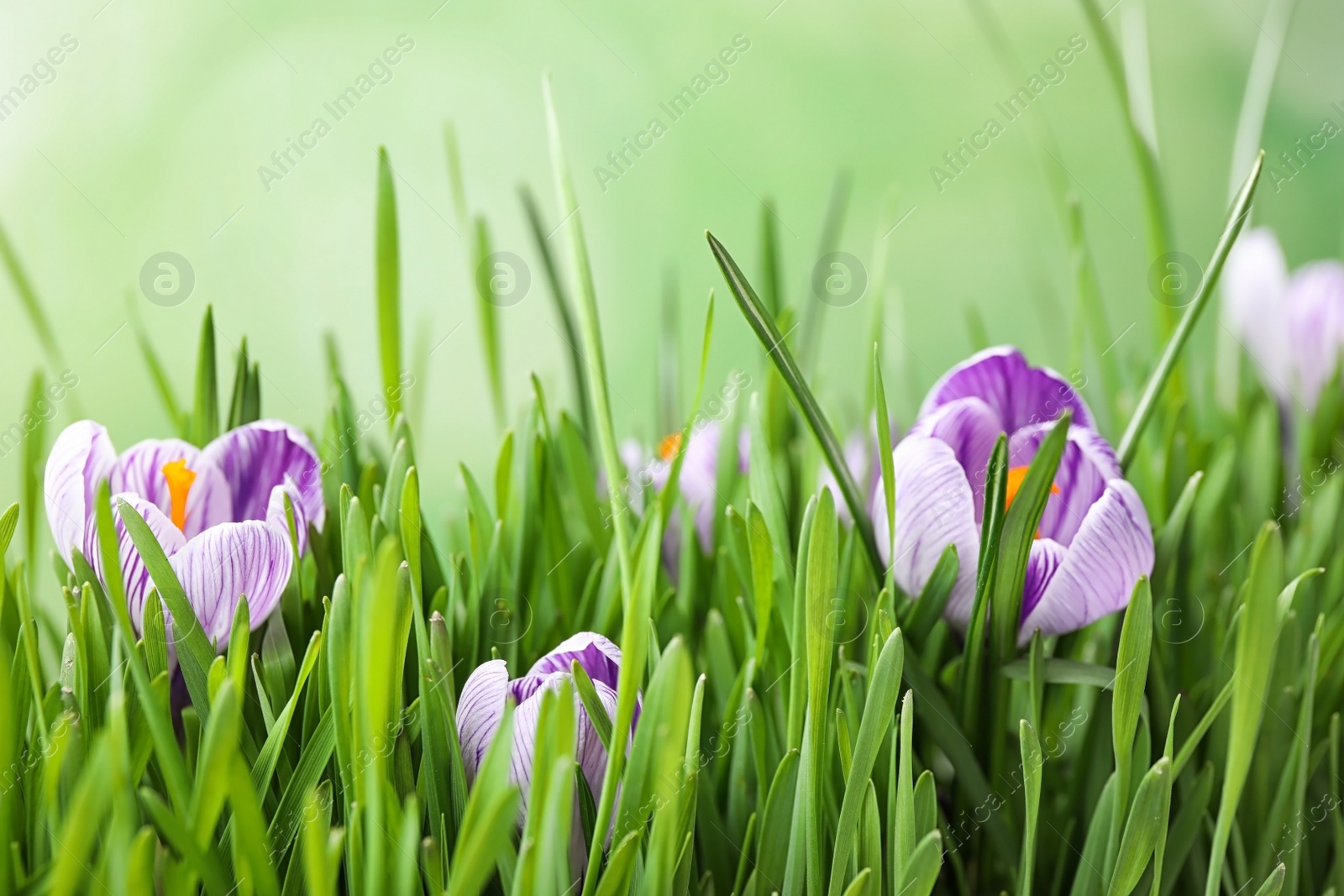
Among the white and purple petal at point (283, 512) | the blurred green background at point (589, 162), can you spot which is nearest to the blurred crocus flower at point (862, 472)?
the white and purple petal at point (283, 512)

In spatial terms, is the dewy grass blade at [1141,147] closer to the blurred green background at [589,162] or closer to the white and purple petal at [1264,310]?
the white and purple petal at [1264,310]

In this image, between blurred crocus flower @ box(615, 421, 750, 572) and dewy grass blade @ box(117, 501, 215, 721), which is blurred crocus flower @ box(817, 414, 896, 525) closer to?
blurred crocus flower @ box(615, 421, 750, 572)

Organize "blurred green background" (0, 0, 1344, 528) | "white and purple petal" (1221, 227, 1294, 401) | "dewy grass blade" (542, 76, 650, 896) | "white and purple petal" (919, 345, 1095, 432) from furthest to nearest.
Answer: "blurred green background" (0, 0, 1344, 528)
"white and purple petal" (1221, 227, 1294, 401)
"white and purple petal" (919, 345, 1095, 432)
"dewy grass blade" (542, 76, 650, 896)

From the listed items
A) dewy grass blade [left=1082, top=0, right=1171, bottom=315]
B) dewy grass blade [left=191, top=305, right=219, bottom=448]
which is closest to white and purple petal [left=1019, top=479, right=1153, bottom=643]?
dewy grass blade [left=1082, top=0, right=1171, bottom=315]

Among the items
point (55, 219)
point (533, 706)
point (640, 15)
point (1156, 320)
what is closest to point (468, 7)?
point (640, 15)

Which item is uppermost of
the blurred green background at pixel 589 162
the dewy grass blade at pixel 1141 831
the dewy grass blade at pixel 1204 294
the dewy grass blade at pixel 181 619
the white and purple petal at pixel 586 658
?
the blurred green background at pixel 589 162

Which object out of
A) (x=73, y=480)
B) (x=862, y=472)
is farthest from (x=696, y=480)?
(x=73, y=480)

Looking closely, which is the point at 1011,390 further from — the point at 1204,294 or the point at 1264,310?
the point at 1264,310
